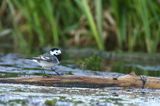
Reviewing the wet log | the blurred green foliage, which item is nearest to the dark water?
the wet log

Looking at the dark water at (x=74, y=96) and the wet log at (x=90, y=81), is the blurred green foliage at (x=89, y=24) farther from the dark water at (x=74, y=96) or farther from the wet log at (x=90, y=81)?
the dark water at (x=74, y=96)

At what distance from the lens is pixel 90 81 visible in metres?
6.52

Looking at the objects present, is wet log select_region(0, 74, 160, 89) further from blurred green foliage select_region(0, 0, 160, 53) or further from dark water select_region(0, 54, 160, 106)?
blurred green foliage select_region(0, 0, 160, 53)

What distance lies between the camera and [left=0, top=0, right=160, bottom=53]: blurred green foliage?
1062 centimetres

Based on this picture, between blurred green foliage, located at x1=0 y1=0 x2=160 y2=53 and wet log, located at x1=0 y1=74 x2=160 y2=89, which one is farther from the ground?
blurred green foliage, located at x1=0 y1=0 x2=160 y2=53

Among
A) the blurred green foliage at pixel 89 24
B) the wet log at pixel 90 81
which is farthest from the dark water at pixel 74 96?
the blurred green foliage at pixel 89 24

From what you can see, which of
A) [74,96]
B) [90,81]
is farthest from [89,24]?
[74,96]

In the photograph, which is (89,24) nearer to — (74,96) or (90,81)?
(90,81)

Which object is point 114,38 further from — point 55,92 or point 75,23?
point 55,92

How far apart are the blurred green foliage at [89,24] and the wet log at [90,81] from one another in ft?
11.8

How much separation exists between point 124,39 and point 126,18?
381mm

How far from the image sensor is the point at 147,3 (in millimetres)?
10508

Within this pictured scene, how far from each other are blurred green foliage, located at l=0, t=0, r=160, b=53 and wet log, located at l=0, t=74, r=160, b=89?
361 cm

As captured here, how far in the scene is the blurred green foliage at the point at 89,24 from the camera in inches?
418
